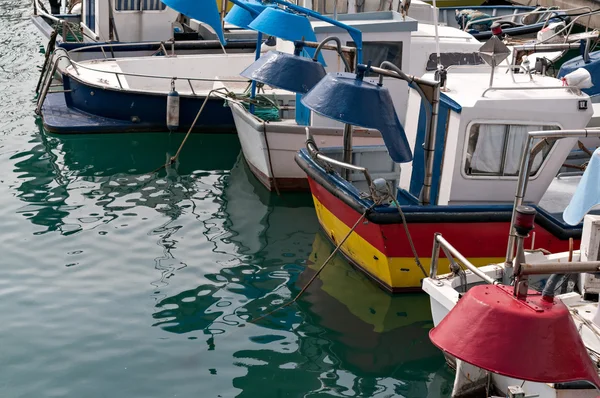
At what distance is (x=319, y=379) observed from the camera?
25.0 feet

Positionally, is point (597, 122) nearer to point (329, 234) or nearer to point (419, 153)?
point (419, 153)

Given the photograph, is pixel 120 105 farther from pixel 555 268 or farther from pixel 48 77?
pixel 555 268

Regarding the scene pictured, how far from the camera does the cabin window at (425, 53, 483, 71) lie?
12930 millimetres

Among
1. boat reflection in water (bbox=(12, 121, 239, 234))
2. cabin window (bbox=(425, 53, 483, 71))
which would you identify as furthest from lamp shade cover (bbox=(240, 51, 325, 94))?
cabin window (bbox=(425, 53, 483, 71))

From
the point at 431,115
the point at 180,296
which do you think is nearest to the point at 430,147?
the point at 431,115

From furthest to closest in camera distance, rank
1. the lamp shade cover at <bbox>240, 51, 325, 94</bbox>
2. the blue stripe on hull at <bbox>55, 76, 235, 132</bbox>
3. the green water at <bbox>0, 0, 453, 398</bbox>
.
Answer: the blue stripe on hull at <bbox>55, 76, 235, 132</bbox> < the lamp shade cover at <bbox>240, 51, 325, 94</bbox> < the green water at <bbox>0, 0, 453, 398</bbox>

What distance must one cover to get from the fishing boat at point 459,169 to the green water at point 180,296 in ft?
2.11

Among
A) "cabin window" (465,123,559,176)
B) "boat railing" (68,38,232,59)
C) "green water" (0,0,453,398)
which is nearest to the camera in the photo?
"green water" (0,0,453,398)

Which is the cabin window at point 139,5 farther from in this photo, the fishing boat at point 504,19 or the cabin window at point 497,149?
the cabin window at point 497,149

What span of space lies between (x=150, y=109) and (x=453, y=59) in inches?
205

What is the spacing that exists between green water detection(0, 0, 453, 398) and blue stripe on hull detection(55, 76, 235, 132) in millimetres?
1209

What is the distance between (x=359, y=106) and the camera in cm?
805

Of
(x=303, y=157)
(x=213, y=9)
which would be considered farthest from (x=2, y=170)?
(x=303, y=157)

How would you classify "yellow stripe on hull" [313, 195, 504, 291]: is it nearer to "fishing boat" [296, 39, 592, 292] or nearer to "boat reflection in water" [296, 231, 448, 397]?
"fishing boat" [296, 39, 592, 292]
